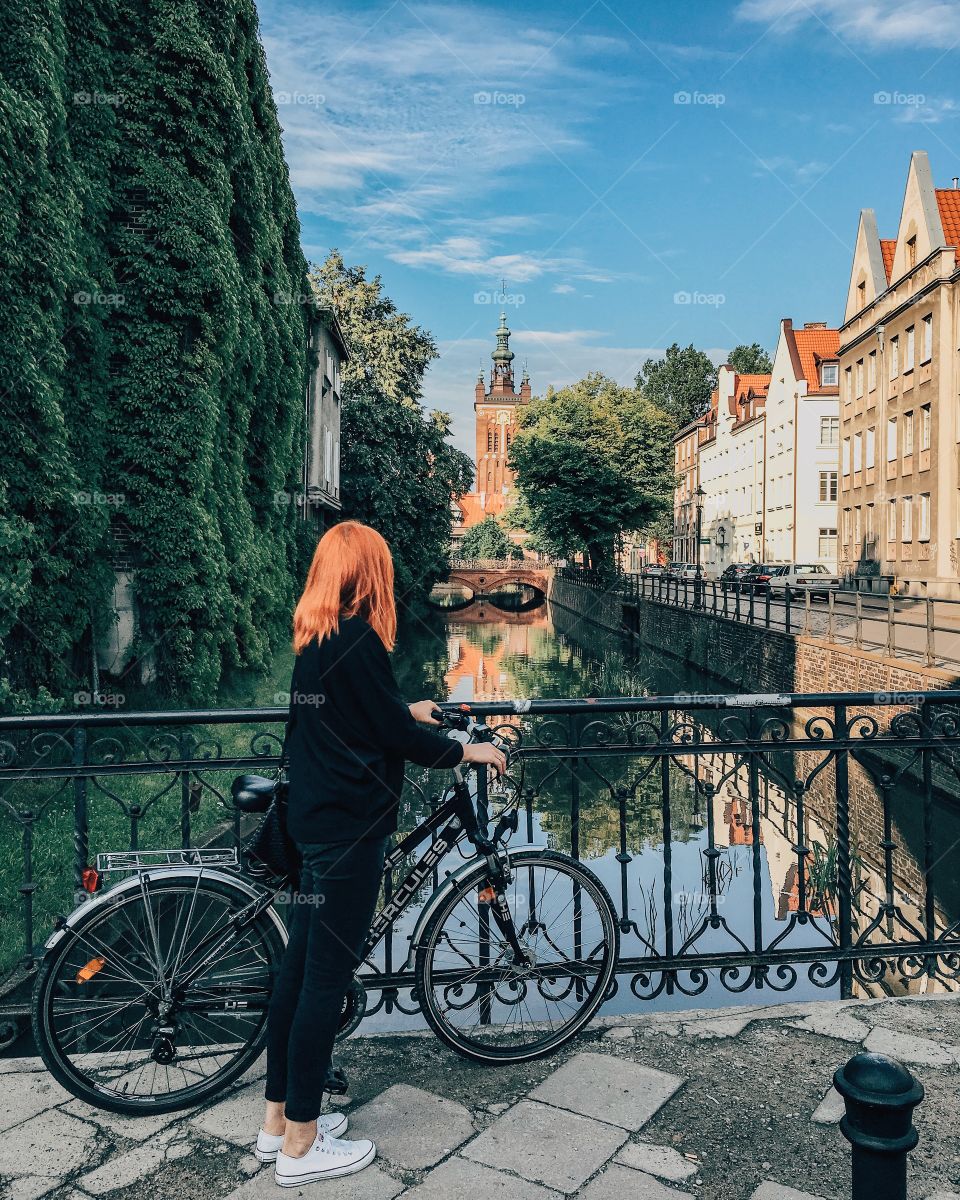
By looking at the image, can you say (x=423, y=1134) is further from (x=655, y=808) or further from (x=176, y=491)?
(x=176, y=491)

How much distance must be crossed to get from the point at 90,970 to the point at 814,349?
58084 mm

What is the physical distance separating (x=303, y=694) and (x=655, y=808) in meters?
12.4

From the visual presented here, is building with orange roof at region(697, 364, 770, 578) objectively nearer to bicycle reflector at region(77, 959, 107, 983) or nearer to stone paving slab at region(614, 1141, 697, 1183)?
stone paving slab at region(614, 1141, 697, 1183)

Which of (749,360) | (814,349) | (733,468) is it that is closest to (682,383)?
(749,360)

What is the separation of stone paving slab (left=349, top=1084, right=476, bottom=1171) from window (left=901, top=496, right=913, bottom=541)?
117 feet

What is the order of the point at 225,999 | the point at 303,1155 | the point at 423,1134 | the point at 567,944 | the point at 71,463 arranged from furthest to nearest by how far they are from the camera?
the point at 71,463 → the point at 567,944 → the point at 225,999 → the point at 423,1134 → the point at 303,1155

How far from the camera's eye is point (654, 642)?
1414 inches

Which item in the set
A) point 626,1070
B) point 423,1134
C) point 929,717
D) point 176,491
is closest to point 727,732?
point 929,717

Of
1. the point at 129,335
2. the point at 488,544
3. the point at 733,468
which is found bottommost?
the point at 488,544

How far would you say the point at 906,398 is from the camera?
35.4 m

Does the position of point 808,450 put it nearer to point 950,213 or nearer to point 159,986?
point 950,213

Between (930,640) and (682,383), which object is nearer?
(930,640)

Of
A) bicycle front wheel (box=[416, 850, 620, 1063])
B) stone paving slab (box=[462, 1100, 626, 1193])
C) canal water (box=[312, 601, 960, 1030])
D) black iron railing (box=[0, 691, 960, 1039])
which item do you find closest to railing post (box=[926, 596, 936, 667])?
black iron railing (box=[0, 691, 960, 1039])

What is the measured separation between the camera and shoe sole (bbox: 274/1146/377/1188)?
2.72 metres
